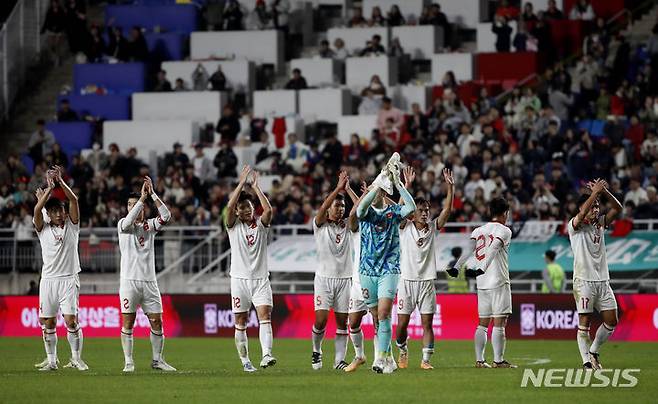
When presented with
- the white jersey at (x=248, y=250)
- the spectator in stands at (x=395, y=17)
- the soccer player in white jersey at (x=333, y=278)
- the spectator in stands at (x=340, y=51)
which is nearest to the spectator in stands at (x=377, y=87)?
the spectator in stands at (x=340, y=51)

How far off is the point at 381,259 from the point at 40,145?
23584 millimetres

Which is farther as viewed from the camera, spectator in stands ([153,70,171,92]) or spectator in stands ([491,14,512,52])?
spectator in stands ([153,70,171,92])

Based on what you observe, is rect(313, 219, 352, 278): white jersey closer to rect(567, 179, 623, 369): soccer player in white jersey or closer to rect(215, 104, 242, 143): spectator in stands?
rect(567, 179, 623, 369): soccer player in white jersey

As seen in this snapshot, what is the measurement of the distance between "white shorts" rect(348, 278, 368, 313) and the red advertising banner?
993cm

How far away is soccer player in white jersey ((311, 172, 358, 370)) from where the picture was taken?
2033 cm

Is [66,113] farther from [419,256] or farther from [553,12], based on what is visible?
[419,256]

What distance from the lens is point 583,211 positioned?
65.1ft

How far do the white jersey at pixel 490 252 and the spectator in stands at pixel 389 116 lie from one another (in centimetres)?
1778

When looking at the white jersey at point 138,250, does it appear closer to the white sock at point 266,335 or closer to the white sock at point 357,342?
the white sock at point 266,335

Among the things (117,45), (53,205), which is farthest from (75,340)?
Answer: (117,45)

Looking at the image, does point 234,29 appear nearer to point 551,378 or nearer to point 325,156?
point 325,156

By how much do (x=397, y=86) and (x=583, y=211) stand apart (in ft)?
68.4

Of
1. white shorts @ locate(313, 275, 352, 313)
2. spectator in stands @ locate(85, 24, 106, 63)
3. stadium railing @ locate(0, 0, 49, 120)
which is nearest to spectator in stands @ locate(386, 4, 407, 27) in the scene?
spectator in stands @ locate(85, 24, 106, 63)

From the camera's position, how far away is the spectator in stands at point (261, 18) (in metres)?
43.3
